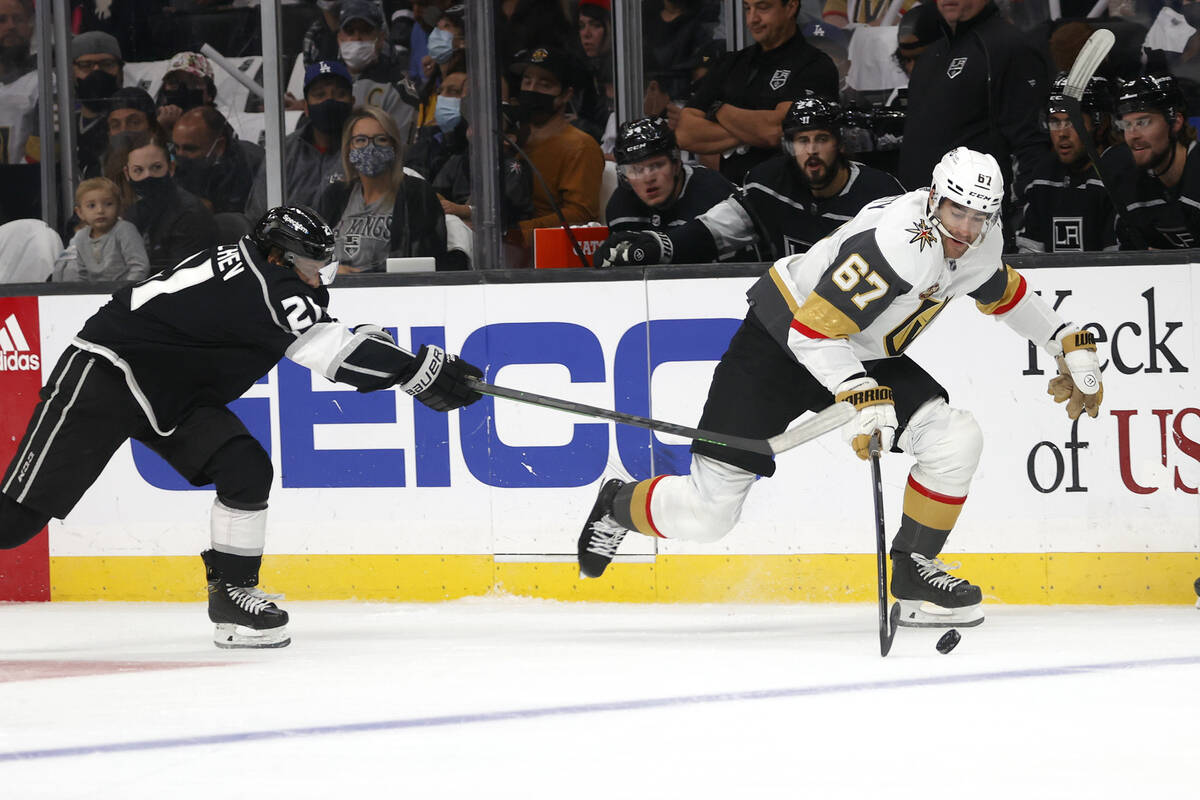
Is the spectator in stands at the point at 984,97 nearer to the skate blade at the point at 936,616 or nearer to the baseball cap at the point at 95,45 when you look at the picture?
the skate blade at the point at 936,616

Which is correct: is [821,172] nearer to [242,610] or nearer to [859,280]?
[859,280]

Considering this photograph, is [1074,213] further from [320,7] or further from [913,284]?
[320,7]

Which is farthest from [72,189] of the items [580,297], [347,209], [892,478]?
[892,478]

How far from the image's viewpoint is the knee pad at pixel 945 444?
4.26 metres

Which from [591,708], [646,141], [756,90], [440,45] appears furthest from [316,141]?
[591,708]

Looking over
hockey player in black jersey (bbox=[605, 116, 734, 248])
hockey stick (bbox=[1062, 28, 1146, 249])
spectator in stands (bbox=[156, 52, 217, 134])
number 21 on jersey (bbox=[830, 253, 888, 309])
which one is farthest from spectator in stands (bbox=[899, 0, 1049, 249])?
spectator in stands (bbox=[156, 52, 217, 134])

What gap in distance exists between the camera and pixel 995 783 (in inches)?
110

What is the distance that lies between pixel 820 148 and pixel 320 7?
1.92 metres

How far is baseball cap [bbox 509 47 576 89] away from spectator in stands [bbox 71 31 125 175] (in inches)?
58.4

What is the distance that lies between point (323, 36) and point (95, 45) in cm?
87

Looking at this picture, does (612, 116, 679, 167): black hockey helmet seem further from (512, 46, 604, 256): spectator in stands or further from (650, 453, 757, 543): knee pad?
(650, 453, 757, 543): knee pad

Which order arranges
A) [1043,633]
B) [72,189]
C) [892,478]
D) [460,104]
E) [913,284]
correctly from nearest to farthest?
[913,284] → [1043,633] → [892,478] → [460,104] → [72,189]

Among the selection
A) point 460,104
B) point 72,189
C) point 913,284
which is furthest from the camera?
point 72,189

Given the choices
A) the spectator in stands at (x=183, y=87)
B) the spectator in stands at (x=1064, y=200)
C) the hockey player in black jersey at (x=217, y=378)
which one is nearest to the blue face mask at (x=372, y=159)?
the spectator in stands at (x=183, y=87)
